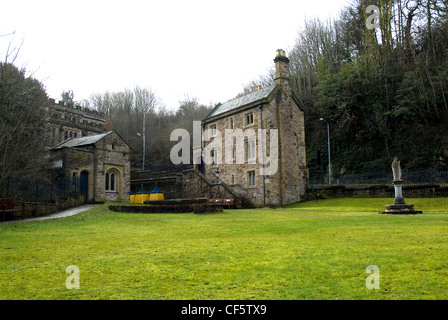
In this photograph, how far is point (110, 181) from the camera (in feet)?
103

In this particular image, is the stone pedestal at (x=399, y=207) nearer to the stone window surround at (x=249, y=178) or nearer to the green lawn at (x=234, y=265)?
the green lawn at (x=234, y=265)

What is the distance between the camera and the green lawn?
478 cm

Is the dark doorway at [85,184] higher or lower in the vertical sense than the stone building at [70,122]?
lower

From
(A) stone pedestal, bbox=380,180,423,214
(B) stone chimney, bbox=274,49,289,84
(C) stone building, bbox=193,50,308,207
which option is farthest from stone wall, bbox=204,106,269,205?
(A) stone pedestal, bbox=380,180,423,214

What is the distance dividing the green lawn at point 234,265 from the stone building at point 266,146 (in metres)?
18.9

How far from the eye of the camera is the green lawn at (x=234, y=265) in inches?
188

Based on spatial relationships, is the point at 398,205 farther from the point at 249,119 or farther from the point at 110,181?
the point at 110,181

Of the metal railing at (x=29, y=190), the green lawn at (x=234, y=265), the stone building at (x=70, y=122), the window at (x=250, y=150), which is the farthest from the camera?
the stone building at (x=70, y=122)

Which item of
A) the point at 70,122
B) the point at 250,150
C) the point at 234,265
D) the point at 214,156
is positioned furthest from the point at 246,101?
the point at 234,265

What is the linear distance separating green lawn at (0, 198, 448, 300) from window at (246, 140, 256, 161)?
20149 mm

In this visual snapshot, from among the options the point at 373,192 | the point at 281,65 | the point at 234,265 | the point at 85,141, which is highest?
the point at 281,65

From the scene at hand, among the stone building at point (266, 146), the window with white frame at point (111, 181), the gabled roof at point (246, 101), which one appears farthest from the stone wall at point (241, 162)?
the window with white frame at point (111, 181)

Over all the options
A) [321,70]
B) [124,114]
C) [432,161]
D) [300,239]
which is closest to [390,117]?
[432,161]

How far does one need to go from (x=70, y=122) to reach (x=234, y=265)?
4709 cm
